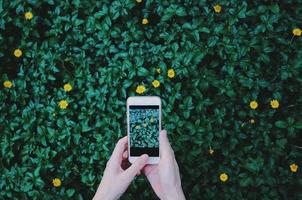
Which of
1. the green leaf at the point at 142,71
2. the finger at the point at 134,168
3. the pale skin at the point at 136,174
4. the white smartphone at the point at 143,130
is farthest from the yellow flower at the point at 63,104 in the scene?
the finger at the point at 134,168

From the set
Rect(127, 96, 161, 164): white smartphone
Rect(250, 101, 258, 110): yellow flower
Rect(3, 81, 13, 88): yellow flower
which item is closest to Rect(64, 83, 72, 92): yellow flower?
Rect(3, 81, 13, 88): yellow flower

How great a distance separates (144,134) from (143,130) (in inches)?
0.7

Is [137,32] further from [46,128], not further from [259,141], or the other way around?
[259,141]

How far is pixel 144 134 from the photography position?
6.11 feet

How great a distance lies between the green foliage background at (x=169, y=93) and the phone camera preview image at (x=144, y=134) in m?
0.37

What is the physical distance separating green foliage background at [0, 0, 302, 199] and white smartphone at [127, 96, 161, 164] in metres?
0.38

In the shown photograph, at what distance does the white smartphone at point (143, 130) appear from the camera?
1.82 meters

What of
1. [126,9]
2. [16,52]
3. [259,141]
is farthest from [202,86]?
[16,52]

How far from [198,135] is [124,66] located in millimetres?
541

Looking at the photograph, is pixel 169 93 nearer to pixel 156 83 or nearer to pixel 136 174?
pixel 156 83

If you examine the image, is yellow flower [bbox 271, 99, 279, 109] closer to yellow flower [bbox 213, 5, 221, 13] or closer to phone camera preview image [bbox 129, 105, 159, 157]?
yellow flower [bbox 213, 5, 221, 13]

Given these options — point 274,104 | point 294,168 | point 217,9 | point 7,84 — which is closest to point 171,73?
point 217,9

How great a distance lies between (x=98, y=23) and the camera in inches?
91.2

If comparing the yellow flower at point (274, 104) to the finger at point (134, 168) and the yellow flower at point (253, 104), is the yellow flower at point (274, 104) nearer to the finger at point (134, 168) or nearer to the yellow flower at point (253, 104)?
the yellow flower at point (253, 104)
